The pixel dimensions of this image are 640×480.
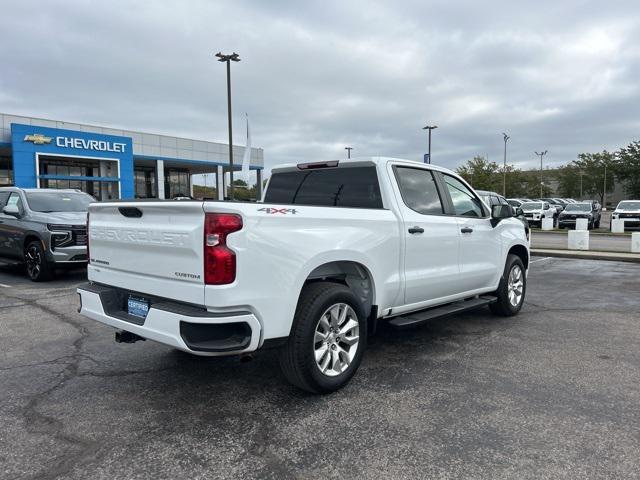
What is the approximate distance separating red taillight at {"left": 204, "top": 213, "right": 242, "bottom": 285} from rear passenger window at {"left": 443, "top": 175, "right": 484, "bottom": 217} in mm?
3104

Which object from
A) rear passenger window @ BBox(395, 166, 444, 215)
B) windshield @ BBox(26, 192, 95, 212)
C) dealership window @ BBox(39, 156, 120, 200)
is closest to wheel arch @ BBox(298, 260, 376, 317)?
rear passenger window @ BBox(395, 166, 444, 215)

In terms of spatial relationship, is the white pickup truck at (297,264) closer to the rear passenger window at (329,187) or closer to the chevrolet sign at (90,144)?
the rear passenger window at (329,187)

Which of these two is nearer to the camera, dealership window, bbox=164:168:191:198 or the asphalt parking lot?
the asphalt parking lot

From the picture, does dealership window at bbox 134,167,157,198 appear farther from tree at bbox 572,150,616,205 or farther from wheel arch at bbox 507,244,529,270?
tree at bbox 572,150,616,205

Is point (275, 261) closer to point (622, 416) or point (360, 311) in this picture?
point (360, 311)

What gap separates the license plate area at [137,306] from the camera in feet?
11.9

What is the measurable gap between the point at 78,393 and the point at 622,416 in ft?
13.3

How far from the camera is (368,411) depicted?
140 inches

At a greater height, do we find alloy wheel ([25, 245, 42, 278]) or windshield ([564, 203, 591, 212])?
windshield ([564, 203, 591, 212])

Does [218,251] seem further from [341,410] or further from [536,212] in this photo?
[536,212]

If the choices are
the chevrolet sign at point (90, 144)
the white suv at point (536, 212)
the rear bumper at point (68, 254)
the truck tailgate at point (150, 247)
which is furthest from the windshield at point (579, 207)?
the chevrolet sign at point (90, 144)

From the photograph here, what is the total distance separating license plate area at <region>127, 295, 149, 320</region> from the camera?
3623 mm

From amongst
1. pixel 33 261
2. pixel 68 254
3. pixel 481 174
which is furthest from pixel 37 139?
pixel 481 174

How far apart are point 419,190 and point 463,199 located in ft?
3.02
